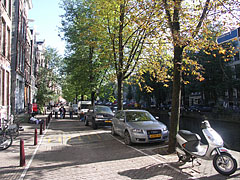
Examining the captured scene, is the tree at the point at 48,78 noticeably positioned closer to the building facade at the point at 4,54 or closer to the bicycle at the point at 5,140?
the building facade at the point at 4,54

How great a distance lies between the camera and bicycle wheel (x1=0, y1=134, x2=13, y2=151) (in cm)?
856

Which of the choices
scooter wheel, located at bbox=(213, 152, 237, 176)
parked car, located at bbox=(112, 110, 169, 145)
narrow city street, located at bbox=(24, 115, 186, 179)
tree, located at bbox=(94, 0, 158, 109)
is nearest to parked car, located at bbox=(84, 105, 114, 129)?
tree, located at bbox=(94, 0, 158, 109)

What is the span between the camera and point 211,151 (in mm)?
5445

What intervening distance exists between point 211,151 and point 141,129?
3.88m

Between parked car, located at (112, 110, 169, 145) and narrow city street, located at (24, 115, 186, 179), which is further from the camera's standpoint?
parked car, located at (112, 110, 169, 145)

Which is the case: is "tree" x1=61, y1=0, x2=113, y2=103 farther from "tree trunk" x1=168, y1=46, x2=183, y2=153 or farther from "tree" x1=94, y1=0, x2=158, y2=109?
"tree trunk" x1=168, y1=46, x2=183, y2=153

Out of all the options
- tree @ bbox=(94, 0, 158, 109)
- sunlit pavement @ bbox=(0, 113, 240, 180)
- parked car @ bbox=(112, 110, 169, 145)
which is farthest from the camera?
tree @ bbox=(94, 0, 158, 109)

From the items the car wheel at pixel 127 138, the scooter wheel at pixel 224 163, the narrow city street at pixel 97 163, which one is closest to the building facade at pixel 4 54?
the narrow city street at pixel 97 163

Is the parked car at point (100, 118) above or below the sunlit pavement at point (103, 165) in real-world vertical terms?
above

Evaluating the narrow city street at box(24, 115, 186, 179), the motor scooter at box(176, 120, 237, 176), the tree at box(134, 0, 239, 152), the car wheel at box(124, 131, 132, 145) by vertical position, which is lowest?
the narrow city street at box(24, 115, 186, 179)

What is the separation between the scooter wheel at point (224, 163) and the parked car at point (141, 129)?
387 cm

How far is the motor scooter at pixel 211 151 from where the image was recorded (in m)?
5.25

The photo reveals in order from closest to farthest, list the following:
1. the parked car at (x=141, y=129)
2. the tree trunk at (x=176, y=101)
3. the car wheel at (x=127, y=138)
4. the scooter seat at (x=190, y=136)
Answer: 1. the scooter seat at (x=190, y=136)
2. the tree trunk at (x=176, y=101)
3. the parked car at (x=141, y=129)
4. the car wheel at (x=127, y=138)

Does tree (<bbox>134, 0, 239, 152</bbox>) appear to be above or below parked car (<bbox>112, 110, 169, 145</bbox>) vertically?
above
